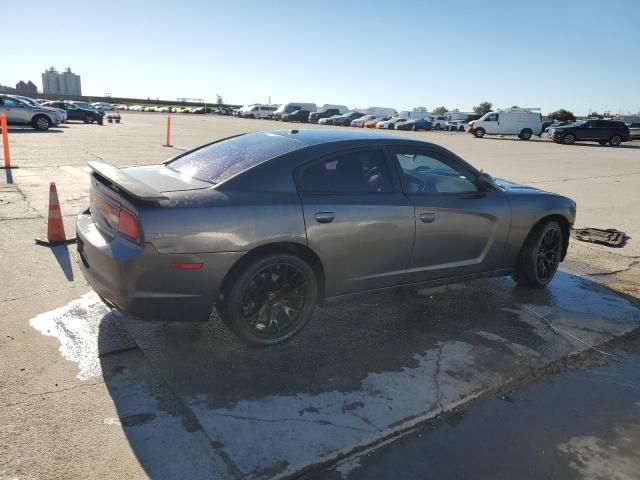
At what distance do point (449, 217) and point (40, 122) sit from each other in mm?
25173

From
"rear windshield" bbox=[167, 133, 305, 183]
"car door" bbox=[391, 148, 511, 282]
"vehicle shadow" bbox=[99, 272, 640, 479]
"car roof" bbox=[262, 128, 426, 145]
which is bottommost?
"vehicle shadow" bbox=[99, 272, 640, 479]

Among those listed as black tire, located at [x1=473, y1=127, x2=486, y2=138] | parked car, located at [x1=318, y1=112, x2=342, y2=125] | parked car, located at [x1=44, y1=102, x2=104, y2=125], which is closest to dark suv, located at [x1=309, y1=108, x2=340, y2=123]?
parked car, located at [x1=318, y1=112, x2=342, y2=125]

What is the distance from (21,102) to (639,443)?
90.0ft

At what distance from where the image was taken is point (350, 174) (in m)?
3.89

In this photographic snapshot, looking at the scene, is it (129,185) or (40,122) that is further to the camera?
(40,122)

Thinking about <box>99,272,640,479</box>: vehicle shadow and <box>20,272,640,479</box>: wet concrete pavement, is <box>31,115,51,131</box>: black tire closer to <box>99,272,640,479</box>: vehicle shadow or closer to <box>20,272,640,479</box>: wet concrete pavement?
<box>20,272,640,479</box>: wet concrete pavement

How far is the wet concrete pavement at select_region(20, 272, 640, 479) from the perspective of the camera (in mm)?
2615

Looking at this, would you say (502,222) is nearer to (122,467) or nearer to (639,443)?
(639,443)

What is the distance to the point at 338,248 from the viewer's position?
12.0ft

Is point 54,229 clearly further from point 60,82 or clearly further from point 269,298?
point 60,82

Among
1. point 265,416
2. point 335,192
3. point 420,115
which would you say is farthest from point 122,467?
point 420,115

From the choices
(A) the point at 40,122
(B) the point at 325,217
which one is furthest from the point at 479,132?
(B) the point at 325,217

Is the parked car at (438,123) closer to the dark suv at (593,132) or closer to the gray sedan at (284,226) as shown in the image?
the dark suv at (593,132)

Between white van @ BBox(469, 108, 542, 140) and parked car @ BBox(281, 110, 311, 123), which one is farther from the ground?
white van @ BBox(469, 108, 542, 140)
